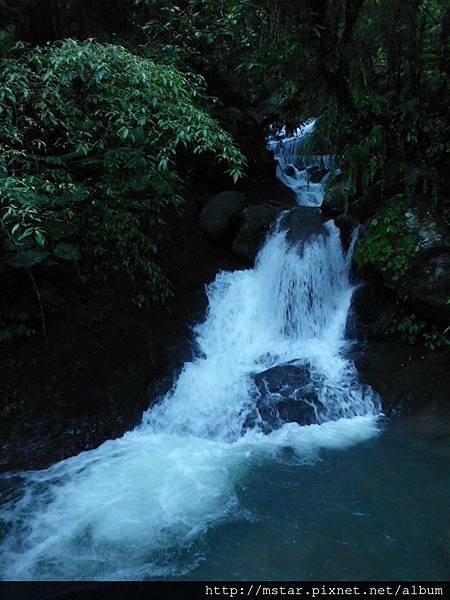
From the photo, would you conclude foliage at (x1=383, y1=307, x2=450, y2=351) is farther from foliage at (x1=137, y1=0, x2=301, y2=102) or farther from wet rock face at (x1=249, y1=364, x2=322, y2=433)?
foliage at (x1=137, y1=0, x2=301, y2=102)

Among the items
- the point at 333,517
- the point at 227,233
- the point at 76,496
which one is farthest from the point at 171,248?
the point at 333,517

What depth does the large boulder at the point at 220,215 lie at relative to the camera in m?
9.51

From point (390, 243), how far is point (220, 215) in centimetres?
405

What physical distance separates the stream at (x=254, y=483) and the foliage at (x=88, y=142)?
2.53m

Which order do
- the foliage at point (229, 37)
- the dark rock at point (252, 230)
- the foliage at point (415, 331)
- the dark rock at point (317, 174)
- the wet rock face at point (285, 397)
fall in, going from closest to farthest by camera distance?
the wet rock face at point (285, 397) → the foliage at point (229, 37) → the foliage at point (415, 331) → the dark rock at point (252, 230) → the dark rock at point (317, 174)

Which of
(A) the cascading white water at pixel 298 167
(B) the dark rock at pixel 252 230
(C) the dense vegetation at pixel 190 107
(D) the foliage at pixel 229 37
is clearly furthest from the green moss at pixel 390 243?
(A) the cascading white water at pixel 298 167

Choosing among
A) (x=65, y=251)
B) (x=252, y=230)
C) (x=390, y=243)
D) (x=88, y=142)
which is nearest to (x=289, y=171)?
(x=252, y=230)

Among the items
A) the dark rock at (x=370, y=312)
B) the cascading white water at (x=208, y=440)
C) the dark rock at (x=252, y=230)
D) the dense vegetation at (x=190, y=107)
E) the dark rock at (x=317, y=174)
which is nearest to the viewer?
the cascading white water at (x=208, y=440)

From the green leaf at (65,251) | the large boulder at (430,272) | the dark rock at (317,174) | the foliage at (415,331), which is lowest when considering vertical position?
the foliage at (415,331)

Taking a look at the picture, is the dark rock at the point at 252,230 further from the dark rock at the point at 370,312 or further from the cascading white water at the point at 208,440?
the dark rock at the point at 370,312

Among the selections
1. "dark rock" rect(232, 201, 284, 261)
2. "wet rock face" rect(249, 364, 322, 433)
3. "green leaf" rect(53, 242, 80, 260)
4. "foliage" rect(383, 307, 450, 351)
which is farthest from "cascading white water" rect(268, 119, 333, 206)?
"green leaf" rect(53, 242, 80, 260)

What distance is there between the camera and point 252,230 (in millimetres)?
9375

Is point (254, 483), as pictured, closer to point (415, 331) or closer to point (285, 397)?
point (285, 397)

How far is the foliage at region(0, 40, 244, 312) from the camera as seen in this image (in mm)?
4488
